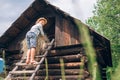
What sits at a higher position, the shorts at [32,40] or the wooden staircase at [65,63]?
the shorts at [32,40]

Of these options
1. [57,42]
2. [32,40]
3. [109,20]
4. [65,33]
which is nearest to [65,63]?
[57,42]

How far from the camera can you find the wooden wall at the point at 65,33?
32.0ft

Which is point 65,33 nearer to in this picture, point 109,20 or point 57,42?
point 57,42

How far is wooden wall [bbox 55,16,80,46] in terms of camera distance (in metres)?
9.75

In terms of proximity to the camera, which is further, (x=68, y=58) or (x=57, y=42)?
(x=57, y=42)

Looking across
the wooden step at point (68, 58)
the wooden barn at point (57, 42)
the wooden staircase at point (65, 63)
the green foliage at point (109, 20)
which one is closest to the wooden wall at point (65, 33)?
the wooden barn at point (57, 42)

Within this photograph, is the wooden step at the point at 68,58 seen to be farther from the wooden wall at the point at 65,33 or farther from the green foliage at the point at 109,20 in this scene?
the green foliage at the point at 109,20

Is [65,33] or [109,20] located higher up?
[109,20]

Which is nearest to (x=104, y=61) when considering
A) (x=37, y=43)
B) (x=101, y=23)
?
(x=37, y=43)

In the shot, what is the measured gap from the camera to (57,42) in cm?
1009

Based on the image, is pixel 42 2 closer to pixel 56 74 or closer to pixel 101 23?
pixel 56 74

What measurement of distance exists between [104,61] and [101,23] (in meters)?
17.7

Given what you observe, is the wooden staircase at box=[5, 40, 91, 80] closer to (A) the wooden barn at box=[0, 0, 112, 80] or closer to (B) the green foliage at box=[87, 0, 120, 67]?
(A) the wooden barn at box=[0, 0, 112, 80]

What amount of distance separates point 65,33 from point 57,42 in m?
0.40
